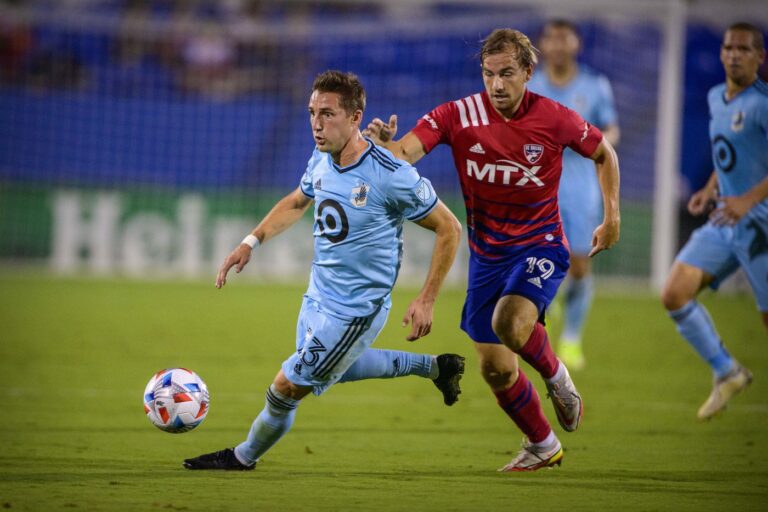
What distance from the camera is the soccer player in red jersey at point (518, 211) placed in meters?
6.02

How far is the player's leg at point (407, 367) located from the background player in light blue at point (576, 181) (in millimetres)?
4697

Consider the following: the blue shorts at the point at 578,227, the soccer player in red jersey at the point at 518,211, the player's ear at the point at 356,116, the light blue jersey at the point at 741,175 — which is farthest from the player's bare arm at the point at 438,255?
the blue shorts at the point at 578,227

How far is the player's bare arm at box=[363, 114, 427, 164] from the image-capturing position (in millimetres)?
5852

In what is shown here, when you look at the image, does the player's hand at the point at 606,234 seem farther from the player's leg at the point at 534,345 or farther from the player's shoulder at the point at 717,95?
the player's shoulder at the point at 717,95

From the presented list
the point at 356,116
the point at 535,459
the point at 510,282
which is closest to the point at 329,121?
the point at 356,116

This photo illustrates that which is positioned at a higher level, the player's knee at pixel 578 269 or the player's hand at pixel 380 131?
the player's hand at pixel 380 131

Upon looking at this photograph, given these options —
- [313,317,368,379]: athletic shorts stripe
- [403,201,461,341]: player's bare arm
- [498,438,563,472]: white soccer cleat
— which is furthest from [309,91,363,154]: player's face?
[498,438,563,472]: white soccer cleat

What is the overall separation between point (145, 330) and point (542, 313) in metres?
7.79

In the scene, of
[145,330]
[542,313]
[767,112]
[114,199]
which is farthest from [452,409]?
[114,199]

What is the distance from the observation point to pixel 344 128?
18.4ft

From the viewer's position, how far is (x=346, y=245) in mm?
5656

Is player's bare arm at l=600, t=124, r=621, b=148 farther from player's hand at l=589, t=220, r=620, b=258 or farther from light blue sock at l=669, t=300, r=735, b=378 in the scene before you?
player's hand at l=589, t=220, r=620, b=258

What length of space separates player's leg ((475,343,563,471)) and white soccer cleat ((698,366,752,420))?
6.61ft

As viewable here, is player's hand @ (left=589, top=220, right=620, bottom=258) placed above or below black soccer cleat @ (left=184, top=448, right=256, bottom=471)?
above
